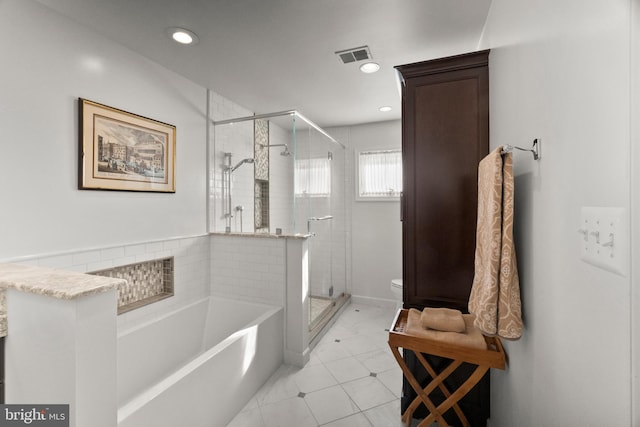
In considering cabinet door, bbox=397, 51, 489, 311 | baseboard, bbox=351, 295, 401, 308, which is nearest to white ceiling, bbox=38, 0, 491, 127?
cabinet door, bbox=397, 51, 489, 311

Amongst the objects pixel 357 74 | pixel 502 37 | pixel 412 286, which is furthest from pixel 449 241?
pixel 357 74

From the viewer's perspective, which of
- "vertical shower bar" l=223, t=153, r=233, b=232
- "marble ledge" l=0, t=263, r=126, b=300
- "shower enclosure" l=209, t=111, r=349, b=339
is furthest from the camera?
"vertical shower bar" l=223, t=153, r=233, b=232

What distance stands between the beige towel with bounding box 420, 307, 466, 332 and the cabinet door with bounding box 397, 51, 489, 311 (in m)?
0.23

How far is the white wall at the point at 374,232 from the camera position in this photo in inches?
147

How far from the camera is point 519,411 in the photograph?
1.15 metres

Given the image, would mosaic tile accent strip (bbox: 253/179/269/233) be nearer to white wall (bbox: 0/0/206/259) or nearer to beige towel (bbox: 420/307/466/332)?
white wall (bbox: 0/0/206/259)

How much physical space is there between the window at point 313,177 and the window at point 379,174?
2.06 ft

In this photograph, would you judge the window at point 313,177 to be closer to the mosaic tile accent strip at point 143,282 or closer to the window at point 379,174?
the window at point 379,174

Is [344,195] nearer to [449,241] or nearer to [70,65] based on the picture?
[449,241]

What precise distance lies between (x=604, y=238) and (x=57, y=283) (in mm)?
1549

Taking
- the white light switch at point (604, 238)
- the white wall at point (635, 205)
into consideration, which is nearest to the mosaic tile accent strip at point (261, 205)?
the white light switch at point (604, 238)

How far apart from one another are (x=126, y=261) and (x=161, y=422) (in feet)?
3.94

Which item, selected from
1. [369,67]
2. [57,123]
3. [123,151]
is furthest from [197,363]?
[369,67]

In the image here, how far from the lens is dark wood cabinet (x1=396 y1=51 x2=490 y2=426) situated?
1.61 metres
